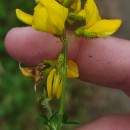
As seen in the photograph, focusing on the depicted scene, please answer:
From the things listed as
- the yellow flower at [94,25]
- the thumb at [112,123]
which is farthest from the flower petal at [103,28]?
the thumb at [112,123]

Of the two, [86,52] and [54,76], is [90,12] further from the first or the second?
[86,52]

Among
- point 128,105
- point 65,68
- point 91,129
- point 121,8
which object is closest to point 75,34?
point 65,68

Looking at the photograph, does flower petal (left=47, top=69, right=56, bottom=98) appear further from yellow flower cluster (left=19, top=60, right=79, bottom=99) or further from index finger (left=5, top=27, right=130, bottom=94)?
index finger (left=5, top=27, right=130, bottom=94)

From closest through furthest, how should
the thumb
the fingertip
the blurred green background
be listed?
the fingertip < the thumb < the blurred green background

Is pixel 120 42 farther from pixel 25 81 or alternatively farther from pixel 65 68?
pixel 25 81

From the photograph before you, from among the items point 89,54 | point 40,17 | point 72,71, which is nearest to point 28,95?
point 89,54

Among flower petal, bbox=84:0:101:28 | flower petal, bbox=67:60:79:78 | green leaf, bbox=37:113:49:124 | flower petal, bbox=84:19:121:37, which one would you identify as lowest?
green leaf, bbox=37:113:49:124

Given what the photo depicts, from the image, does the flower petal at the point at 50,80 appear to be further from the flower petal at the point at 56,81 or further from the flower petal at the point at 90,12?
the flower petal at the point at 90,12

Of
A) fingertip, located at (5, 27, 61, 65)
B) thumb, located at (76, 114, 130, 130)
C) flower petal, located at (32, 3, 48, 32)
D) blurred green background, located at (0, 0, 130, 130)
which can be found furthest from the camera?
blurred green background, located at (0, 0, 130, 130)

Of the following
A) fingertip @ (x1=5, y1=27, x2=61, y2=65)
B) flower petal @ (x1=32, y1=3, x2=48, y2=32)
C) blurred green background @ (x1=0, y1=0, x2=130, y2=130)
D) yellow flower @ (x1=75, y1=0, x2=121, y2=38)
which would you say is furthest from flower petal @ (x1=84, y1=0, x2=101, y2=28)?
blurred green background @ (x1=0, y1=0, x2=130, y2=130)
